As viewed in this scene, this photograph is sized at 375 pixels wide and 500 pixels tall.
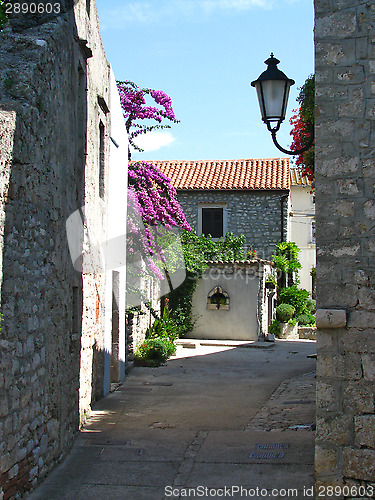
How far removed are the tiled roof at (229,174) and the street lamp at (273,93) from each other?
16243 mm

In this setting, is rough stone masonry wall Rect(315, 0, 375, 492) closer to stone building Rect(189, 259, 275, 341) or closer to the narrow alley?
the narrow alley

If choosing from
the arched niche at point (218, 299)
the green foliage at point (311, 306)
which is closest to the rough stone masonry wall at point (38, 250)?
the arched niche at point (218, 299)

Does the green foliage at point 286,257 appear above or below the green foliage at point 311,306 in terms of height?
above

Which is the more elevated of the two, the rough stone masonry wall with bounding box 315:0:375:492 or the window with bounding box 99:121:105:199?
the window with bounding box 99:121:105:199

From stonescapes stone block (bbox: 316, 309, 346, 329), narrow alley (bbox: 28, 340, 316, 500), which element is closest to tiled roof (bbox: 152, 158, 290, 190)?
narrow alley (bbox: 28, 340, 316, 500)

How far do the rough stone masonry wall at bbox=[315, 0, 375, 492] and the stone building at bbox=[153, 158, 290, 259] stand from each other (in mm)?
17552

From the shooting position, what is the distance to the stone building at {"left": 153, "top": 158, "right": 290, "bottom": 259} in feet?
73.2

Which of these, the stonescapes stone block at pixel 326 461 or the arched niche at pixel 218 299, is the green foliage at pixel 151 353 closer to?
the arched niche at pixel 218 299

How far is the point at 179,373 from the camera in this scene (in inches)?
490

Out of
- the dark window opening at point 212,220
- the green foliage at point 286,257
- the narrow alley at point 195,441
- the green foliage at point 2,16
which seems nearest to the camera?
the narrow alley at point 195,441

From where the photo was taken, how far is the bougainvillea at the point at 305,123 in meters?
7.71

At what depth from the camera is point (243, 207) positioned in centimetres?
2256

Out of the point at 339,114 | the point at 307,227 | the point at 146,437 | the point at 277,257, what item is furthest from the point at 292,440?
the point at 307,227

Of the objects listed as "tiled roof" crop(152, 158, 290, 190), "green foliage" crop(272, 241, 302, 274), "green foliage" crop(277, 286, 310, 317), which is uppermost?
"tiled roof" crop(152, 158, 290, 190)
